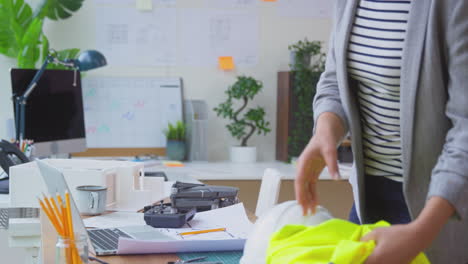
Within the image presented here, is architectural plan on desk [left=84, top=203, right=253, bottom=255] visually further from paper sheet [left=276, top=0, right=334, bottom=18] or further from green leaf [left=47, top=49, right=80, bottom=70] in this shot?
paper sheet [left=276, top=0, right=334, bottom=18]

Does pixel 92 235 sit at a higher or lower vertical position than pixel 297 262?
lower

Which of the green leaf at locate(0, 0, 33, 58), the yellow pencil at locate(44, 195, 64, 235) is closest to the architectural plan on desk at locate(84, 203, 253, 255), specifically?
the yellow pencil at locate(44, 195, 64, 235)

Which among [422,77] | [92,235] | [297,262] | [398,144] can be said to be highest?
[422,77]

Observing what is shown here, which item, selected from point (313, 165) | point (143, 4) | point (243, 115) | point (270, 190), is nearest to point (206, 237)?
point (313, 165)

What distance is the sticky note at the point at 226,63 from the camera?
400 cm

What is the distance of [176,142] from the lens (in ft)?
12.5

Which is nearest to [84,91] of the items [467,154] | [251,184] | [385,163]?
[251,184]

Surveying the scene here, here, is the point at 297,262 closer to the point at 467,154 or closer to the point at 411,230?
the point at 411,230

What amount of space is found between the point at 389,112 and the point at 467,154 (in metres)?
0.29

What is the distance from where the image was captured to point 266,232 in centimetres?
96

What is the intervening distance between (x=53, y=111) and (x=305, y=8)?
6.22ft

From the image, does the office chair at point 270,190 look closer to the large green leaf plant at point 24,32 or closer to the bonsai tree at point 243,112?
the bonsai tree at point 243,112

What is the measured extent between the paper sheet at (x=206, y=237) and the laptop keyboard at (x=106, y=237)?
6cm

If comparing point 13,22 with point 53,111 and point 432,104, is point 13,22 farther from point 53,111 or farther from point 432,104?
point 432,104
